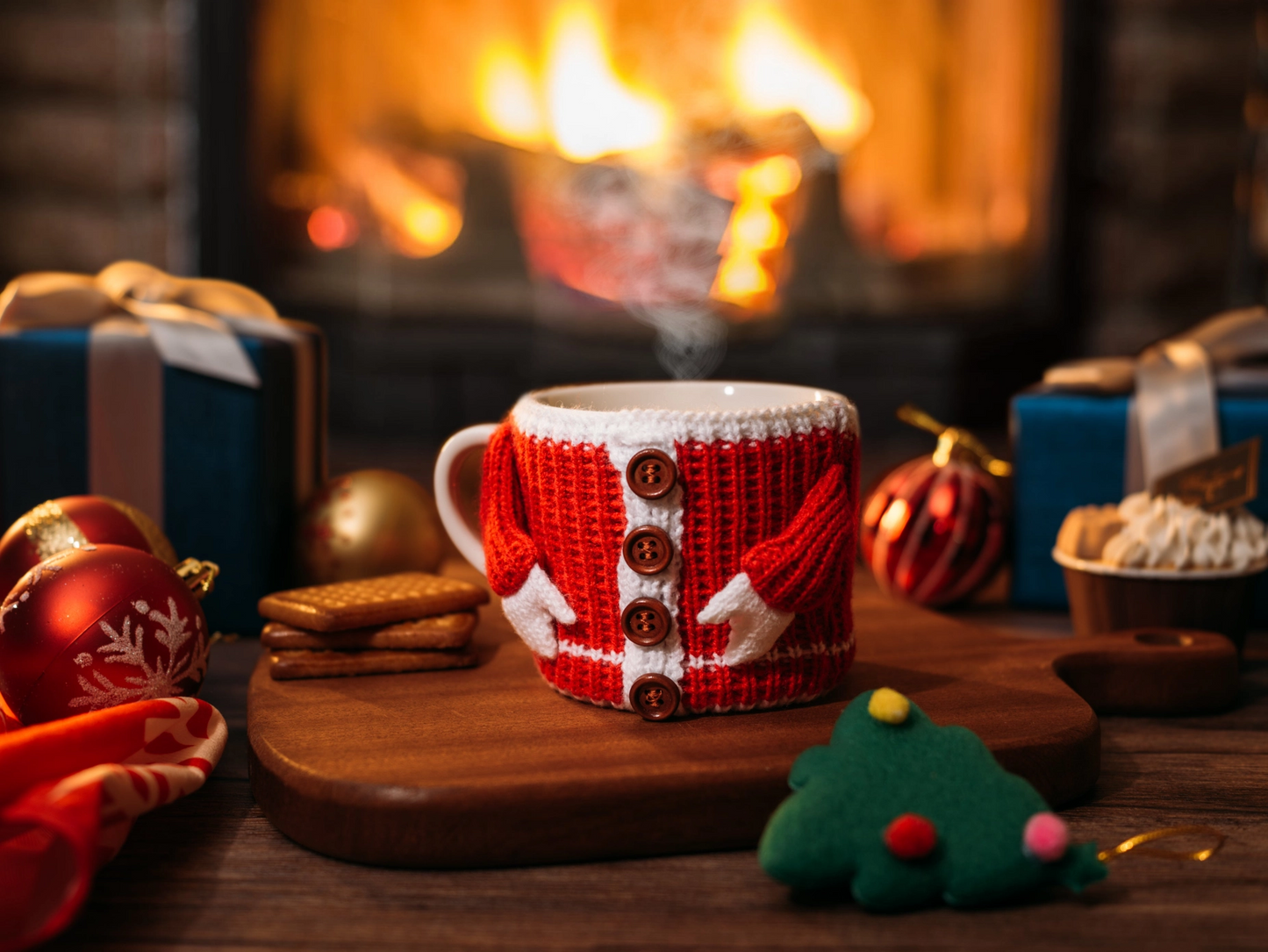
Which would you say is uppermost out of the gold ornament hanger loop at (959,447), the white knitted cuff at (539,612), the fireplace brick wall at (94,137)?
the fireplace brick wall at (94,137)

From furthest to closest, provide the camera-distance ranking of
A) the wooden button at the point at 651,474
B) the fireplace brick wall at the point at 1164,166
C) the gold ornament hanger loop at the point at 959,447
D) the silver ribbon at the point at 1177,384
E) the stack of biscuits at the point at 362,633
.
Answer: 1. the fireplace brick wall at the point at 1164,166
2. the gold ornament hanger loop at the point at 959,447
3. the silver ribbon at the point at 1177,384
4. the stack of biscuits at the point at 362,633
5. the wooden button at the point at 651,474

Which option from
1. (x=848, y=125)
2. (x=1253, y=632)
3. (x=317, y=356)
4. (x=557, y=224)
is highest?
(x=848, y=125)

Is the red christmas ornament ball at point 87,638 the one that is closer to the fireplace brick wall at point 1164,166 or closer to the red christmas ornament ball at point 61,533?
the red christmas ornament ball at point 61,533

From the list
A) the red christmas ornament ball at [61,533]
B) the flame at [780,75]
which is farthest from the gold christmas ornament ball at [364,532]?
the flame at [780,75]

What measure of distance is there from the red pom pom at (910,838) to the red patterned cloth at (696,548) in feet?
0.43

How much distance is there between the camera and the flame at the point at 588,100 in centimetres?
168

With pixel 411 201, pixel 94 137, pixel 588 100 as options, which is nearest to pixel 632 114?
pixel 588 100

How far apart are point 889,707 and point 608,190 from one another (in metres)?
1.29

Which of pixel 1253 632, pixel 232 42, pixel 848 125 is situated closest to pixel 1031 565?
pixel 1253 632

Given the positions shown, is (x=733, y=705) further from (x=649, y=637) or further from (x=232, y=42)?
(x=232, y=42)

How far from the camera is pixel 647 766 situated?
0.52 metres

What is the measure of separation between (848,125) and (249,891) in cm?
147

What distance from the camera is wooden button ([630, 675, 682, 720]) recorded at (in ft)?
1.90

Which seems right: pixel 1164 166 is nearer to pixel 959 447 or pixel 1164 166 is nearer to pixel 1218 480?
pixel 959 447
